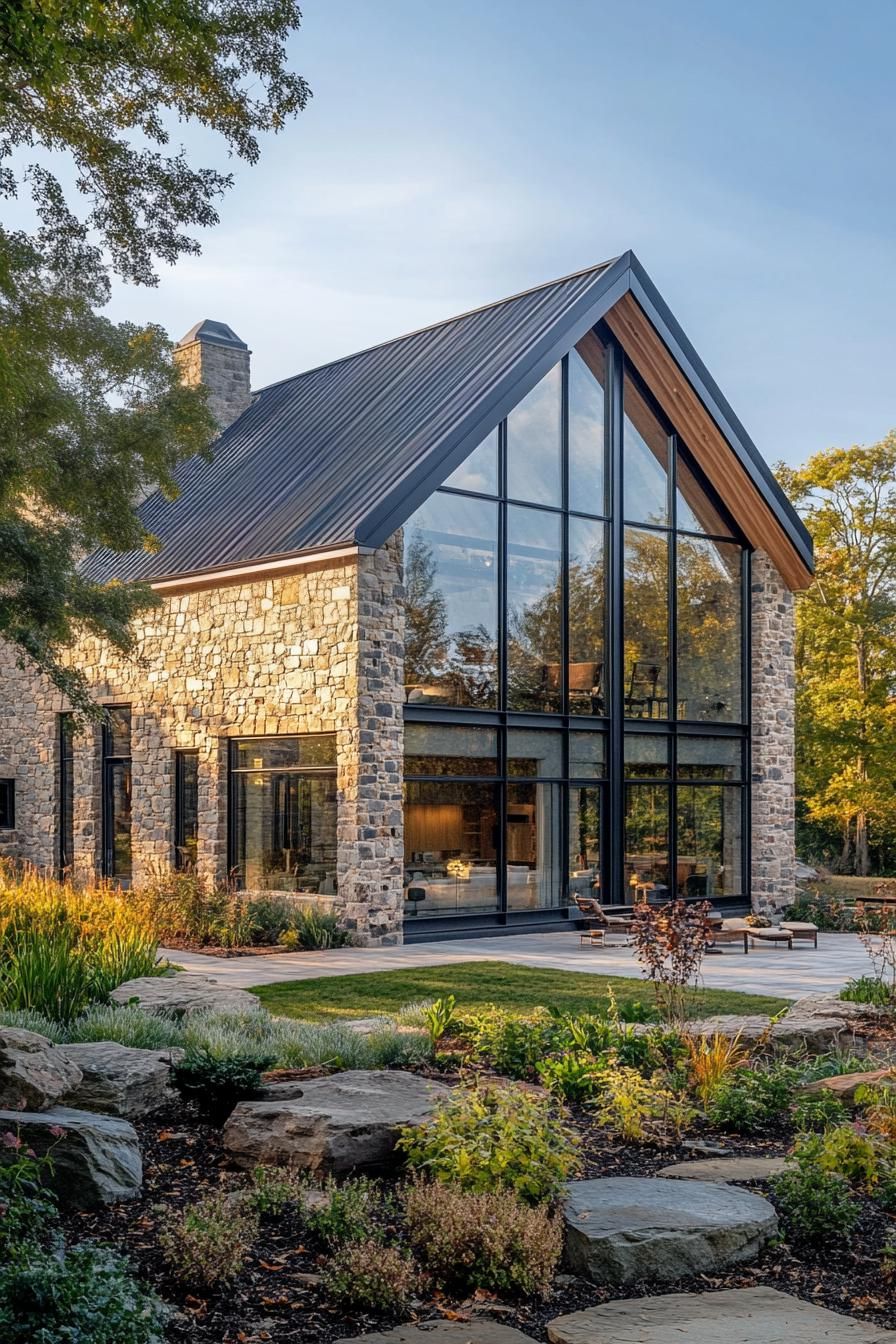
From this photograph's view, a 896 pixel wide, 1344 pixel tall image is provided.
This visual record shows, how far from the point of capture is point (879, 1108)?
647 cm

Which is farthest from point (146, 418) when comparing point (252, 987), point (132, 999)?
point (132, 999)

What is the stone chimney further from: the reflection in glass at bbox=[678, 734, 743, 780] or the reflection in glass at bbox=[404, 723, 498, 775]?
the reflection in glass at bbox=[678, 734, 743, 780]

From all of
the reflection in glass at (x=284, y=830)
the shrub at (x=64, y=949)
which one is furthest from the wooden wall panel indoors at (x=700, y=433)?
the shrub at (x=64, y=949)

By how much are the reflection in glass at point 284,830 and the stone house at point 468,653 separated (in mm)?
44

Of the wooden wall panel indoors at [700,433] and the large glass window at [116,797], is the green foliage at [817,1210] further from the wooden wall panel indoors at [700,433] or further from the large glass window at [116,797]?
the large glass window at [116,797]

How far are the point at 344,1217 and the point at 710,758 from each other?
15.8 m

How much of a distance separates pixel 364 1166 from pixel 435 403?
43.8 ft

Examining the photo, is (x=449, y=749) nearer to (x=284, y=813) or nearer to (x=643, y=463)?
(x=284, y=813)

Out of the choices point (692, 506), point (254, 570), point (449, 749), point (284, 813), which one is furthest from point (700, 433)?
point (284, 813)

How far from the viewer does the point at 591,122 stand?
11.4m

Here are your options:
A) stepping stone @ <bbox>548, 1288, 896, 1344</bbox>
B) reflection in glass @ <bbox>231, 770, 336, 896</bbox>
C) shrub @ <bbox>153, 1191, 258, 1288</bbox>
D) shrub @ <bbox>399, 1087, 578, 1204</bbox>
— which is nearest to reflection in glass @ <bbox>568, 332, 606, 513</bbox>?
reflection in glass @ <bbox>231, 770, 336, 896</bbox>

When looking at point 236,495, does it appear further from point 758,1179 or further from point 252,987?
point 758,1179

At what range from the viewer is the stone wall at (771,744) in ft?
66.9

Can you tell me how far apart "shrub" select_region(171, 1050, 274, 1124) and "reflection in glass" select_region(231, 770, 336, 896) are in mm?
9265
